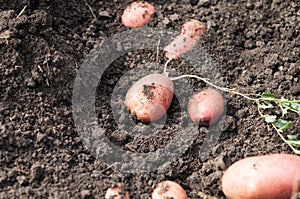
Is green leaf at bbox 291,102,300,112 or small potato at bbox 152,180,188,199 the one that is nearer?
small potato at bbox 152,180,188,199

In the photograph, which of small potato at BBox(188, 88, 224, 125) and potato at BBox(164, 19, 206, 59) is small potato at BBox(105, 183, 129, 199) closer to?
small potato at BBox(188, 88, 224, 125)

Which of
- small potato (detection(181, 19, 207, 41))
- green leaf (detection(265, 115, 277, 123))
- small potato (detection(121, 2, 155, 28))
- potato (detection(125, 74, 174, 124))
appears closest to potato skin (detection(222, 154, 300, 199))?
green leaf (detection(265, 115, 277, 123))

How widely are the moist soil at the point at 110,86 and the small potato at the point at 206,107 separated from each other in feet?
0.17

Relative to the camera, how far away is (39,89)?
9.92 feet

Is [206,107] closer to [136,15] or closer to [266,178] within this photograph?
[266,178]

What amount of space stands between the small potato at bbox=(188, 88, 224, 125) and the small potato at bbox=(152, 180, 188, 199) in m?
0.41

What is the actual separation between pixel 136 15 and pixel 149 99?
673mm

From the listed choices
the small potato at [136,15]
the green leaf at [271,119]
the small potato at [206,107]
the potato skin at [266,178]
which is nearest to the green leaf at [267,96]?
the green leaf at [271,119]

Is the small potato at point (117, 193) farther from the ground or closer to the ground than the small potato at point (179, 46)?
closer to the ground

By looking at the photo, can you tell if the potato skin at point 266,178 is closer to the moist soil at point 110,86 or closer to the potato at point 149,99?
the moist soil at point 110,86

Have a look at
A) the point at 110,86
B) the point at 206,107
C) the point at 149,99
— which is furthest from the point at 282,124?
the point at 110,86

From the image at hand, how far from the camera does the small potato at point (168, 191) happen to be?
273cm

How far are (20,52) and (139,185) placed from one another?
92 centimetres

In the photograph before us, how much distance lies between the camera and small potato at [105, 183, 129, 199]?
8.99 feet
